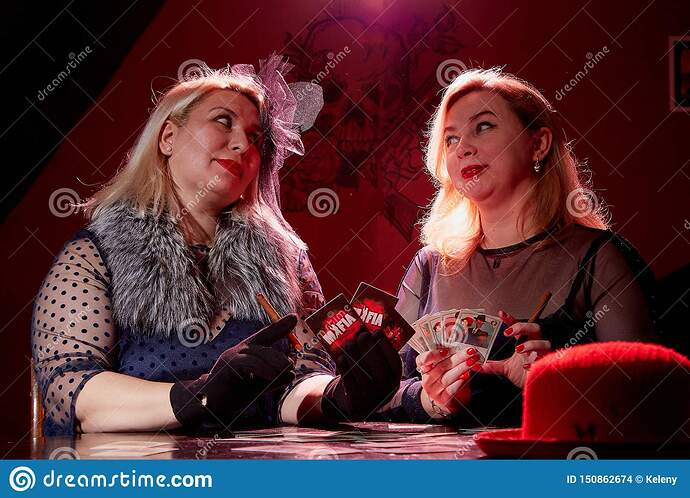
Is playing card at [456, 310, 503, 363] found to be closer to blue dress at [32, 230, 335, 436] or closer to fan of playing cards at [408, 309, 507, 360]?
fan of playing cards at [408, 309, 507, 360]

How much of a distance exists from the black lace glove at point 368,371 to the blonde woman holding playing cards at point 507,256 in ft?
0.96

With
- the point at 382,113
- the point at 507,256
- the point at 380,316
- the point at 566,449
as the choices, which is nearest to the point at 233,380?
the point at 380,316

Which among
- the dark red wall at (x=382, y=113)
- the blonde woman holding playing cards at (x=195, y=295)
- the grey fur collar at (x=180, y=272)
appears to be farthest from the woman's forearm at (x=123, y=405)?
the dark red wall at (x=382, y=113)

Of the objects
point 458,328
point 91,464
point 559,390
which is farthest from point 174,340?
point 559,390

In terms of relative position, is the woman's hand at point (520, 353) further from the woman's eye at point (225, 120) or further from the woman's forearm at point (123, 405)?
the woman's eye at point (225, 120)

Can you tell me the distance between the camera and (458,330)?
7.54ft

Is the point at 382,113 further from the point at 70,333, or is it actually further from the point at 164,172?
the point at 70,333

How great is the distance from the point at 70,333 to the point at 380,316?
0.84m

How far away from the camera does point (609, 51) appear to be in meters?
3.54

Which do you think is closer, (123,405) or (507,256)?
(123,405)

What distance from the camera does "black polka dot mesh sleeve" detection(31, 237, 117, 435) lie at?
2.05 m

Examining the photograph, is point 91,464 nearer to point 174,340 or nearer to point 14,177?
point 174,340

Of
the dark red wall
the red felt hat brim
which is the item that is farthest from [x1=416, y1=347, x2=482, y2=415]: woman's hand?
the dark red wall

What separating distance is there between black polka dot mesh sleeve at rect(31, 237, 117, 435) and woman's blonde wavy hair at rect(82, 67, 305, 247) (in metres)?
0.25
